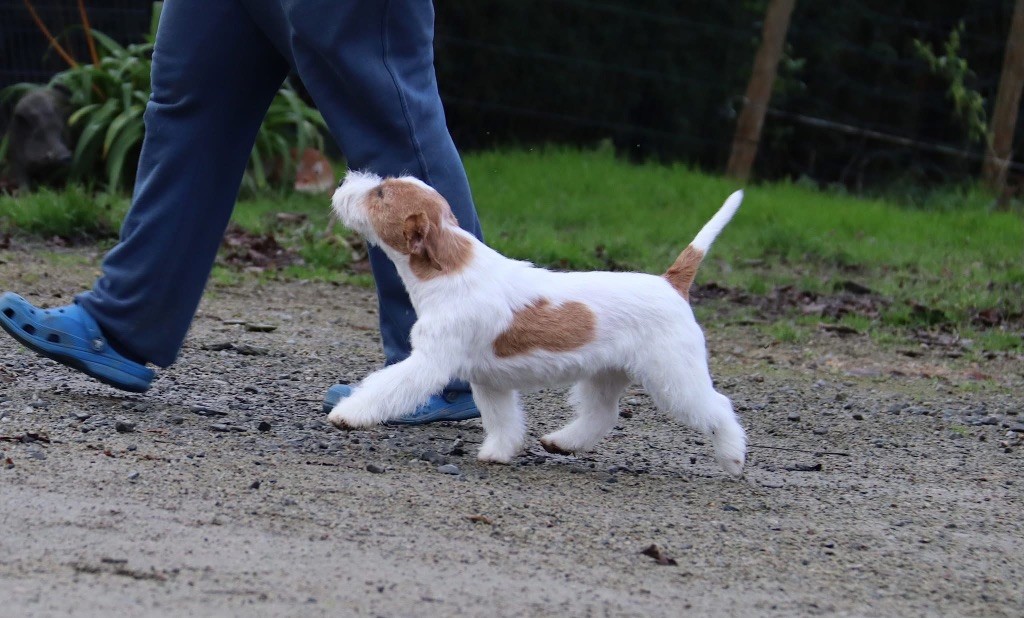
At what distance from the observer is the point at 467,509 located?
9.95ft

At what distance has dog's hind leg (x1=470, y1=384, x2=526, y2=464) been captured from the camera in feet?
11.8

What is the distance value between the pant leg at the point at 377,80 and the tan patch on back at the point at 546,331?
40cm

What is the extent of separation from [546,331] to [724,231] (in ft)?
17.7

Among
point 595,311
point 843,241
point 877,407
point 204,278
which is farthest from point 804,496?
point 843,241

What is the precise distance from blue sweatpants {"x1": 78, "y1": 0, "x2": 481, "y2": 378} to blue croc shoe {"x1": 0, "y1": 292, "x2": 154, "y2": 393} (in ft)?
0.17

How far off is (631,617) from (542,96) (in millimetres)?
9696

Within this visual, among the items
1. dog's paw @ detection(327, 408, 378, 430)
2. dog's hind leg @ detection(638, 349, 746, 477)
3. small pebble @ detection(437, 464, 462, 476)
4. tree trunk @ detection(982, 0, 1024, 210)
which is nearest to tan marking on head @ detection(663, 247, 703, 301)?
dog's hind leg @ detection(638, 349, 746, 477)

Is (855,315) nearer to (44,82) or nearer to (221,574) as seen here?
(221,574)

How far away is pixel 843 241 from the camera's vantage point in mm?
8547

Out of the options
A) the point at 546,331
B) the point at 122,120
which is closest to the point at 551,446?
the point at 546,331

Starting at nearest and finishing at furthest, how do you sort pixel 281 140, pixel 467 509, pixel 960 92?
pixel 467 509 → pixel 281 140 → pixel 960 92

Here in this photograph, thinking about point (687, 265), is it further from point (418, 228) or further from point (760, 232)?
point (760, 232)

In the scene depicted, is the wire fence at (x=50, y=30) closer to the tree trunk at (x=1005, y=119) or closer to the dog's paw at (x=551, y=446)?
the tree trunk at (x=1005, y=119)

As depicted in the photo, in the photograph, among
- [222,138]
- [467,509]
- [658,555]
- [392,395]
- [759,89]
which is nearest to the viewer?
[658,555]
